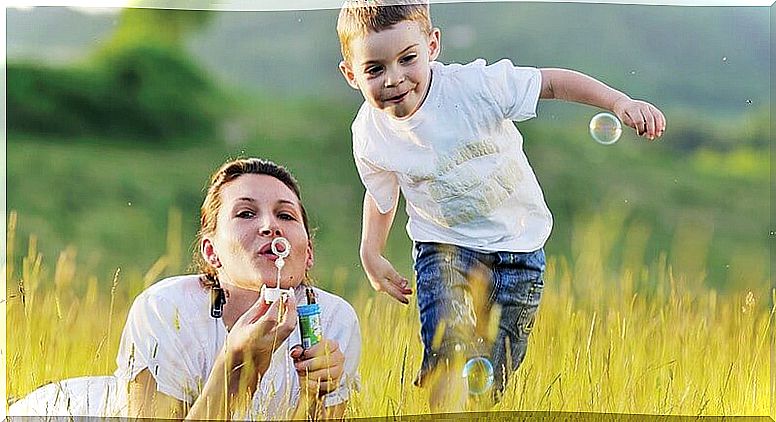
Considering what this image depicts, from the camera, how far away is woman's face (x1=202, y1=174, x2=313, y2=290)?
3.45m

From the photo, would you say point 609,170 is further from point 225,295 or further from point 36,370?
point 36,370

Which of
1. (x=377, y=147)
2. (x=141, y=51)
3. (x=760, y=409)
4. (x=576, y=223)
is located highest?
(x=141, y=51)

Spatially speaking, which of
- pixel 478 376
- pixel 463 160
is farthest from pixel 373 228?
pixel 478 376

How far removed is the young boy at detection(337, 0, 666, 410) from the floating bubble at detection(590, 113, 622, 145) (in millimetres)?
27

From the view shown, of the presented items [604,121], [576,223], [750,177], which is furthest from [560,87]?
[750,177]

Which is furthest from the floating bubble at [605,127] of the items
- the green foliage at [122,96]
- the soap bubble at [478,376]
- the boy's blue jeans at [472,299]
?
the green foliage at [122,96]

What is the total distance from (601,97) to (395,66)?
0.63m

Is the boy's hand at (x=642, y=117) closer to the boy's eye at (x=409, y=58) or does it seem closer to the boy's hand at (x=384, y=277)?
the boy's eye at (x=409, y=58)

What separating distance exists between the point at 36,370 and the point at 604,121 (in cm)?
188

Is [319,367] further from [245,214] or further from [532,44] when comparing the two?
[532,44]

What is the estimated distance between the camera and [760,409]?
11.9 ft

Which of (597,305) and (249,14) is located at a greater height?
(249,14)

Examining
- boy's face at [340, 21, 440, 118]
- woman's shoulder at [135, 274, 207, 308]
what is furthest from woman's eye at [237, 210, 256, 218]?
boy's face at [340, 21, 440, 118]

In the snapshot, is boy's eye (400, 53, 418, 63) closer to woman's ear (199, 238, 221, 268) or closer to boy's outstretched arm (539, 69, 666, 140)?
boy's outstretched arm (539, 69, 666, 140)
